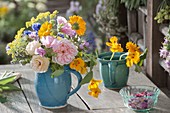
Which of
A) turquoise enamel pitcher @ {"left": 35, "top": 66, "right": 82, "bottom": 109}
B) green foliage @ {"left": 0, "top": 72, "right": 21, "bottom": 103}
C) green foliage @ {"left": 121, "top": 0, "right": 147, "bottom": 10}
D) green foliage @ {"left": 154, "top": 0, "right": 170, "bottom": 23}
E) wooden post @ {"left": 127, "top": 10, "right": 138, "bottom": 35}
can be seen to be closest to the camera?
turquoise enamel pitcher @ {"left": 35, "top": 66, "right": 82, "bottom": 109}

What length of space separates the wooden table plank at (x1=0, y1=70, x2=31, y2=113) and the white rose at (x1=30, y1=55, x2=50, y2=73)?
204 millimetres

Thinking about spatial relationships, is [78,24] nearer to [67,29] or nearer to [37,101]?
[67,29]

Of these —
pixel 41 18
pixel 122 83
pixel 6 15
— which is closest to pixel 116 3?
pixel 122 83

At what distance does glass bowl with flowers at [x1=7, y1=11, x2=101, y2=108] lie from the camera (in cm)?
224

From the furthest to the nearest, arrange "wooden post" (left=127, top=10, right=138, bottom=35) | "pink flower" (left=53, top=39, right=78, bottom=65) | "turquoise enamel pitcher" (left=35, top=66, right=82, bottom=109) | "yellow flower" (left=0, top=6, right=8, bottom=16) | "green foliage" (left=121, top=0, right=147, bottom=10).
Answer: "yellow flower" (left=0, top=6, right=8, bottom=16)
"wooden post" (left=127, top=10, right=138, bottom=35)
"green foliage" (left=121, top=0, right=147, bottom=10)
"turquoise enamel pitcher" (left=35, top=66, right=82, bottom=109)
"pink flower" (left=53, top=39, right=78, bottom=65)

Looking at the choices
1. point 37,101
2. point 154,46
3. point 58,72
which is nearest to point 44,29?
point 58,72

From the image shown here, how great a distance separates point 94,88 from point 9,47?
1.31 feet

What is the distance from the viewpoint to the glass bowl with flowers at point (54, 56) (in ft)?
7.34

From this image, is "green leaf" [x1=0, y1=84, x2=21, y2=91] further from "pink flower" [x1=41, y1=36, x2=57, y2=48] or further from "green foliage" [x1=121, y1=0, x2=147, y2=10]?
"green foliage" [x1=121, y1=0, x2=147, y2=10]

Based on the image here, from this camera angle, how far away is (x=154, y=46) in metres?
3.18

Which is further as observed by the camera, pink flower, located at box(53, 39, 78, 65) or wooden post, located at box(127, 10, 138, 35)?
wooden post, located at box(127, 10, 138, 35)

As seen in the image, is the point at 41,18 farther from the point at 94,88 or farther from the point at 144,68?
the point at 144,68

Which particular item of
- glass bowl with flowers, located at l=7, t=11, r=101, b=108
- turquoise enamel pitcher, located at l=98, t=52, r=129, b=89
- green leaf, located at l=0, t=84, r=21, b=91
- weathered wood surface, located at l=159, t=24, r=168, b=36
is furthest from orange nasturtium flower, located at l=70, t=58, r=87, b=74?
weathered wood surface, located at l=159, t=24, r=168, b=36

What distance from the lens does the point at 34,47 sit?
88.7 inches
